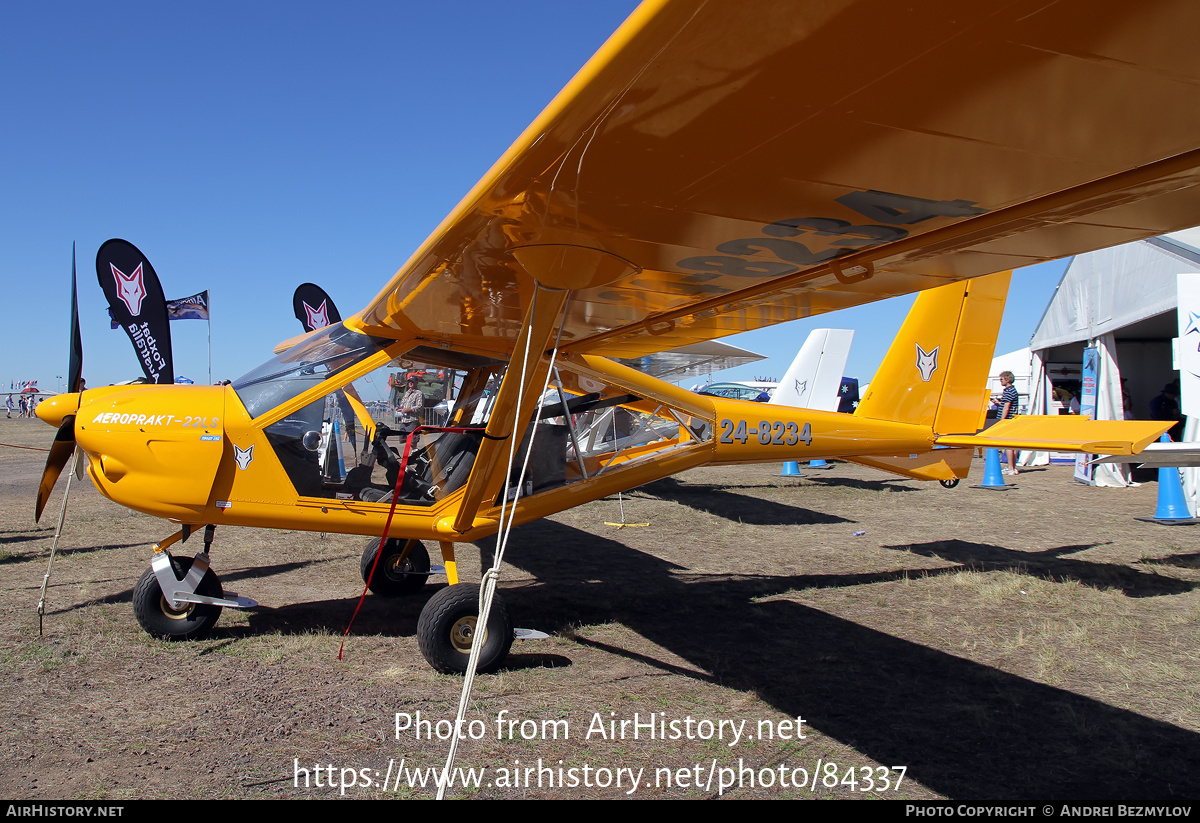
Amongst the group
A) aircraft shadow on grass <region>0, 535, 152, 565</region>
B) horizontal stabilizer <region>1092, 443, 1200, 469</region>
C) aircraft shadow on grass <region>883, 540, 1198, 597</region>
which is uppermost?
horizontal stabilizer <region>1092, 443, 1200, 469</region>

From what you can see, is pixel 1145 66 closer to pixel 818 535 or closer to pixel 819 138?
pixel 819 138

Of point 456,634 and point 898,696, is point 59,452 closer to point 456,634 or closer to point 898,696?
point 456,634

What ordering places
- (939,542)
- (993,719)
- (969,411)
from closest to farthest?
(993,719) < (969,411) < (939,542)

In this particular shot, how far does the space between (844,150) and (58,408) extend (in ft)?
15.2

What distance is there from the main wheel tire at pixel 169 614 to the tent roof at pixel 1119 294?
38.0 ft

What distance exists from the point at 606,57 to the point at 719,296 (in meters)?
2.30

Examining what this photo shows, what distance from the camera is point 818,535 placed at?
28.3 ft

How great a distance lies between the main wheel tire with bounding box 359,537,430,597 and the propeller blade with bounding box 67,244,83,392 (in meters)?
2.40

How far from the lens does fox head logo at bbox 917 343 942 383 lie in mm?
6426

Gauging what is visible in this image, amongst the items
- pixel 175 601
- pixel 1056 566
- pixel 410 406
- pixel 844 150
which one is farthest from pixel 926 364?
pixel 175 601

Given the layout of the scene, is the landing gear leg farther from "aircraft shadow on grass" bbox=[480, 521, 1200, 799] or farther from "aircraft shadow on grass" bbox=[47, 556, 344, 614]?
"aircraft shadow on grass" bbox=[480, 521, 1200, 799]

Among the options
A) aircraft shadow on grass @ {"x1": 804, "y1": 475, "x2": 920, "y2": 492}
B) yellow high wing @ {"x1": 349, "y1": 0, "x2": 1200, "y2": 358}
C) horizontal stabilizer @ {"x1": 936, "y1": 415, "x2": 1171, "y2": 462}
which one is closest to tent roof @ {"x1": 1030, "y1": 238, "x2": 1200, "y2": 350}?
aircraft shadow on grass @ {"x1": 804, "y1": 475, "x2": 920, "y2": 492}

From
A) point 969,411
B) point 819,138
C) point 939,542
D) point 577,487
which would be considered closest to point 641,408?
point 577,487

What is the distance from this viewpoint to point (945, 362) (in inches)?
253
